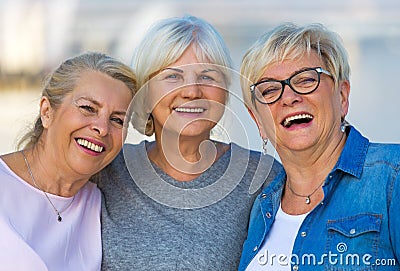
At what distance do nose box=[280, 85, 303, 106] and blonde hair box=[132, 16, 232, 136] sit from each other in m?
0.24

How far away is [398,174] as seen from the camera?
1.50m

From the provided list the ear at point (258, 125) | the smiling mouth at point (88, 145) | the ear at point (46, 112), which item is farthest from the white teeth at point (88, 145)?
the ear at point (258, 125)

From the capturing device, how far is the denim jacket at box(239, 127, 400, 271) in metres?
1.48

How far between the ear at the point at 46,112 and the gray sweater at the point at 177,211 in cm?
24

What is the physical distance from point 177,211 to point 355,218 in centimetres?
51

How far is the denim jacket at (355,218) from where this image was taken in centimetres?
148

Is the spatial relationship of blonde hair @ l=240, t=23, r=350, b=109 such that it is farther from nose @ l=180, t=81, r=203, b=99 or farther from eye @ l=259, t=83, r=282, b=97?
nose @ l=180, t=81, r=203, b=99

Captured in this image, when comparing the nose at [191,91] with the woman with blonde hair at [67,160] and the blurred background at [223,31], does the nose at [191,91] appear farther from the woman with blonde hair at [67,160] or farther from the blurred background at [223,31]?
the blurred background at [223,31]

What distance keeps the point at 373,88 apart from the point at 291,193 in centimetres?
192

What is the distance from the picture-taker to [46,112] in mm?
1847

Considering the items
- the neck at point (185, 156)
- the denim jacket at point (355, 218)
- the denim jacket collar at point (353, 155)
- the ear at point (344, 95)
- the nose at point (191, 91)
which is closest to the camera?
the denim jacket at point (355, 218)

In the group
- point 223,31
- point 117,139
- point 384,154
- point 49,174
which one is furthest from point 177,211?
point 223,31

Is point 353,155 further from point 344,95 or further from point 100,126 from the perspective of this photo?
point 100,126

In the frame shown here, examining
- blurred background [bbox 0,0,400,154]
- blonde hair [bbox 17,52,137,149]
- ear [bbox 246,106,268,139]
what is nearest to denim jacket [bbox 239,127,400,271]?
ear [bbox 246,106,268,139]
